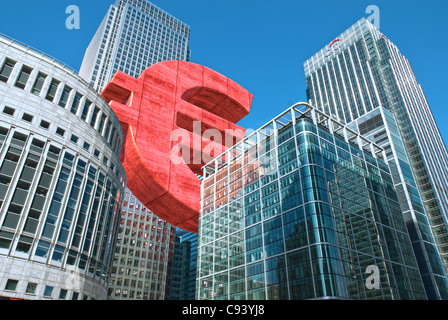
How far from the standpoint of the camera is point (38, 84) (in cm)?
3784

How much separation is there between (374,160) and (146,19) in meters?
132

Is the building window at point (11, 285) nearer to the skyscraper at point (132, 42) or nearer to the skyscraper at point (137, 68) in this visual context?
the skyscraper at point (137, 68)

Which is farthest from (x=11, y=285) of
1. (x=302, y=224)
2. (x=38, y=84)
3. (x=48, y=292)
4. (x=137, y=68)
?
(x=137, y=68)

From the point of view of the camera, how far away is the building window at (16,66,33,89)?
36438 millimetres

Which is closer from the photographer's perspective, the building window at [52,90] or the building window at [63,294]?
the building window at [63,294]

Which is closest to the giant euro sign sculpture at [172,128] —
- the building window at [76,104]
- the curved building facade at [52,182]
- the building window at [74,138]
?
the curved building facade at [52,182]

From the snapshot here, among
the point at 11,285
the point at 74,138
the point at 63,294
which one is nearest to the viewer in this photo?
the point at 11,285

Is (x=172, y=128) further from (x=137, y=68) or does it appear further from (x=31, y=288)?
(x=137, y=68)

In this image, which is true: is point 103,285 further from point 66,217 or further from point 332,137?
point 332,137

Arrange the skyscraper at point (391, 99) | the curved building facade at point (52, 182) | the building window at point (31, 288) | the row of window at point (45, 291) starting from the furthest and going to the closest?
the skyscraper at point (391, 99)
the curved building facade at point (52, 182)
the building window at point (31, 288)
the row of window at point (45, 291)

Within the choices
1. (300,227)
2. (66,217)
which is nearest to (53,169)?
(66,217)

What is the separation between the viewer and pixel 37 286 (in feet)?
98.9

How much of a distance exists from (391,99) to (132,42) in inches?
4004

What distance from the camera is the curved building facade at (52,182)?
30547mm
